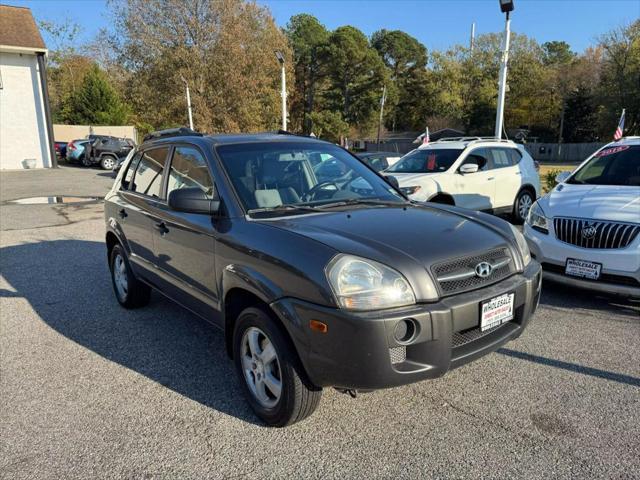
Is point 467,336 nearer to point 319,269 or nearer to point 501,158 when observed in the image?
point 319,269

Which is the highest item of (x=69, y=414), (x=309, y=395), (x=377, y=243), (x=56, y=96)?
(x=56, y=96)

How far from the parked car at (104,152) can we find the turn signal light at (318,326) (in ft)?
88.2

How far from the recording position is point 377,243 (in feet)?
8.67

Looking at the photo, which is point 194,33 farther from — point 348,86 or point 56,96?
point 348,86

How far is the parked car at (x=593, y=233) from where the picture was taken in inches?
176

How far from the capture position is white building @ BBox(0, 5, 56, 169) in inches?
1012

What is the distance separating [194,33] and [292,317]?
33.5 meters

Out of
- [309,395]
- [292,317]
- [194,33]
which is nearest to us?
[292,317]

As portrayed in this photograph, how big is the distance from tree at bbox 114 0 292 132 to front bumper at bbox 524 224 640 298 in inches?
1144

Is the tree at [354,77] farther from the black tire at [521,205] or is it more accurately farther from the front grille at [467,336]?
the front grille at [467,336]

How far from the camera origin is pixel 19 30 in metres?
26.7

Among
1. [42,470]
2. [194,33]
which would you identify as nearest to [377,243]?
[42,470]

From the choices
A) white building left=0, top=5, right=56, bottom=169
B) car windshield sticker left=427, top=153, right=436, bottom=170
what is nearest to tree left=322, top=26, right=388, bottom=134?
white building left=0, top=5, right=56, bottom=169

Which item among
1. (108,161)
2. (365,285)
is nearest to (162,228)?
(365,285)
